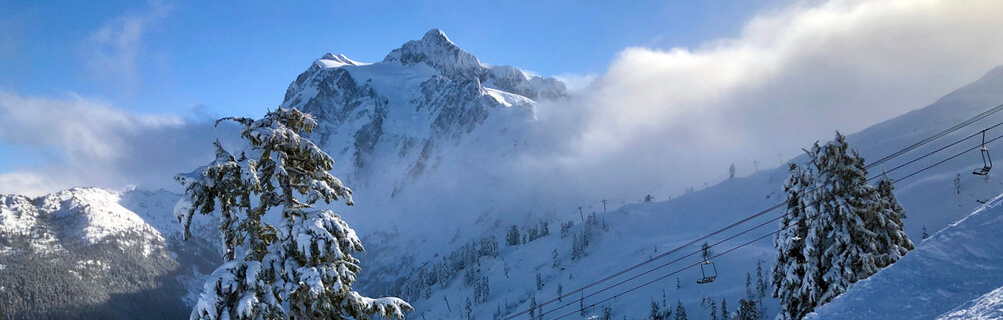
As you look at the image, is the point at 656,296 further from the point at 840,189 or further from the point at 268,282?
the point at 268,282

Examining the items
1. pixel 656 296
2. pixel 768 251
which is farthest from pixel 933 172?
pixel 656 296

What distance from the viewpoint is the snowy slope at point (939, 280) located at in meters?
8.10

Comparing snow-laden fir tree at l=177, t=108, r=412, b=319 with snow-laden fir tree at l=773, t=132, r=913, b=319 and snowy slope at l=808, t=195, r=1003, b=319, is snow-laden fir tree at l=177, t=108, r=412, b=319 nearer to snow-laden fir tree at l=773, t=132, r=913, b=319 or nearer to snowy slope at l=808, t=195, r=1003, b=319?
snowy slope at l=808, t=195, r=1003, b=319

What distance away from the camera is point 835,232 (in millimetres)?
20922

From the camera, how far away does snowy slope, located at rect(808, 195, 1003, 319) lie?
810 cm

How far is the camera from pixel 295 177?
505 inches

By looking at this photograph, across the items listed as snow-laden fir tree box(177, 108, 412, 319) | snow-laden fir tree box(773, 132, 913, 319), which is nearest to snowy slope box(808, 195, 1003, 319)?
snow-laden fir tree box(177, 108, 412, 319)

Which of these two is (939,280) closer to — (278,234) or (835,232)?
(278,234)

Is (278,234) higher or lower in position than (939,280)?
higher

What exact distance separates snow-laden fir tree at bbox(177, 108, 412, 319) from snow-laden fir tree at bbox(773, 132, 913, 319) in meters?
15.6

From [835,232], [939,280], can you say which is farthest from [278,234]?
[835,232]

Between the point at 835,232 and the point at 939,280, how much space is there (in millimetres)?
13560

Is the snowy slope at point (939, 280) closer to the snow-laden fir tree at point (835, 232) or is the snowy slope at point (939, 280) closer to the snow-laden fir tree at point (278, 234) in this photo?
the snow-laden fir tree at point (278, 234)

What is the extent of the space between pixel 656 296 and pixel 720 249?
47.0m
